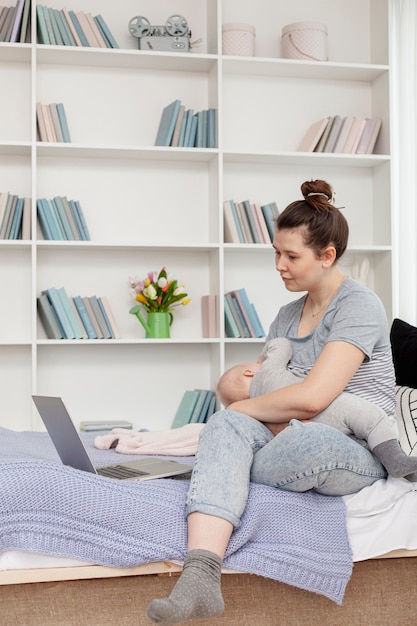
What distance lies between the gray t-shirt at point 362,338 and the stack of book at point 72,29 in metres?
2.09

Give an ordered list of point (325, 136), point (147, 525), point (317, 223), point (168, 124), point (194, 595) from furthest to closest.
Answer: point (325, 136), point (168, 124), point (317, 223), point (147, 525), point (194, 595)

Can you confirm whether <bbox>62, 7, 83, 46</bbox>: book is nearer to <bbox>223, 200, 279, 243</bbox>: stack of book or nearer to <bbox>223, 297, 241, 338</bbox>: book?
<bbox>223, 200, 279, 243</bbox>: stack of book

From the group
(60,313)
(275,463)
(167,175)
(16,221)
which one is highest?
(167,175)

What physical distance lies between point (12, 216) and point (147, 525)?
2.21 metres

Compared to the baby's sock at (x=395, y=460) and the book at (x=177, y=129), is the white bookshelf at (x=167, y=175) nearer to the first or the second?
the book at (x=177, y=129)

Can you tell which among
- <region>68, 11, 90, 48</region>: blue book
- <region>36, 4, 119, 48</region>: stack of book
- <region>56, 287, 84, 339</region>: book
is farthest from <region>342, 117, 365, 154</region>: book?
<region>56, 287, 84, 339</region>: book

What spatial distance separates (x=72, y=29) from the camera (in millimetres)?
3564

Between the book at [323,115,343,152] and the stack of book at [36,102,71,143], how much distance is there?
1.20 meters

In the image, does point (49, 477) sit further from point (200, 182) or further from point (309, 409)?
Answer: point (200, 182)

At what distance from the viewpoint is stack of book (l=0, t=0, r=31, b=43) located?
11.5ft

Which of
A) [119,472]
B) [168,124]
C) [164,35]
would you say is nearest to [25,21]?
[164,35]

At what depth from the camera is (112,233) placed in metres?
3.78

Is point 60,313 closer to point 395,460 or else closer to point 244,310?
point 244,310

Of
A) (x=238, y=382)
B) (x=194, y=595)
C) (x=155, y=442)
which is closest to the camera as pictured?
(x=194, y=595)
